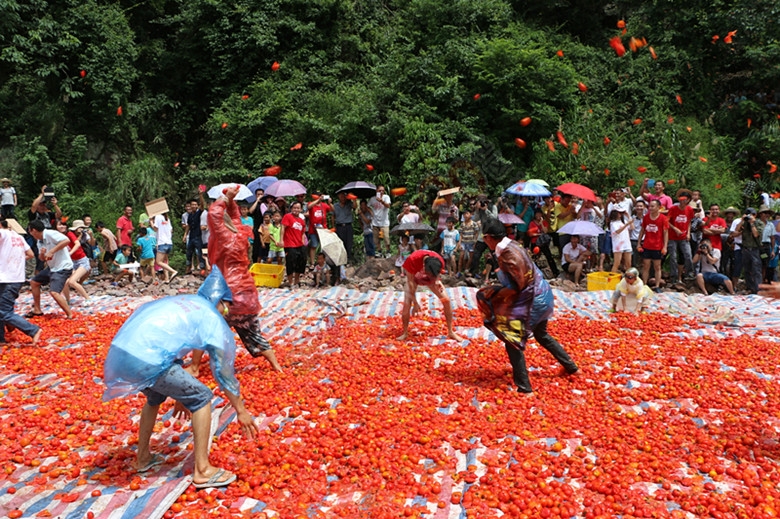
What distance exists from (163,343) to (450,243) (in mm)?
9046

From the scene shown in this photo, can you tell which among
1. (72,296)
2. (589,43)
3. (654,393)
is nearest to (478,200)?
(654,393)

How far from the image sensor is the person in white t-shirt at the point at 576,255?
37.6 ft

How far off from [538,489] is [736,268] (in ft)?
30.6

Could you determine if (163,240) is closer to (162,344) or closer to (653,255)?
(162,344)

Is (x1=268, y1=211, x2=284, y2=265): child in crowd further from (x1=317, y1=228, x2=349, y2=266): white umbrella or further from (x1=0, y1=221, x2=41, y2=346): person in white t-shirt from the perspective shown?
(x1=0, y1=221, x2=41, y2=346): person in white t-shirt

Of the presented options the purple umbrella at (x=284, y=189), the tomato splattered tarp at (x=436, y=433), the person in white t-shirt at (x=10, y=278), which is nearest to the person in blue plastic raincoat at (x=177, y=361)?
the tomato splattered tarp at (x=436, y=433)

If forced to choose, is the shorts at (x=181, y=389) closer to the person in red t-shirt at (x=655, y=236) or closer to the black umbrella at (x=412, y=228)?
the black umbrella at (x=412, y=228)

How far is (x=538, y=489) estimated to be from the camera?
3.86 m

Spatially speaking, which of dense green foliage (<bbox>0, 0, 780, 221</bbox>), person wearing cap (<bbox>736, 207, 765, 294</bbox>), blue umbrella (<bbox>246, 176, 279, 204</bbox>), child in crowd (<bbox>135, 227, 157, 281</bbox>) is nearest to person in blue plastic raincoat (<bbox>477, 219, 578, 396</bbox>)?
person wearing cap (<bbox>736, 207, 765, 294</bbox>)

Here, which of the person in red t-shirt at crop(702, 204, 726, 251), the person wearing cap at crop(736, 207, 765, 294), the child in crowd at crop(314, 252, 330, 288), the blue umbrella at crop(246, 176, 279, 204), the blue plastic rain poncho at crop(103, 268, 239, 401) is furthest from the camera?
the blue umbrella at crop(246, 176, 279, 204)

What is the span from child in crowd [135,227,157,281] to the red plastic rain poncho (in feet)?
24.4

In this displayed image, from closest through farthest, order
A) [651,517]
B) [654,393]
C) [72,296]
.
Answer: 1. [651,517]
2. [654,393]
3. [72,296]

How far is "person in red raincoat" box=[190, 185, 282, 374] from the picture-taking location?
617 centimetres

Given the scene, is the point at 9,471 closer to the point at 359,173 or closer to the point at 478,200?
the point at 478,200
